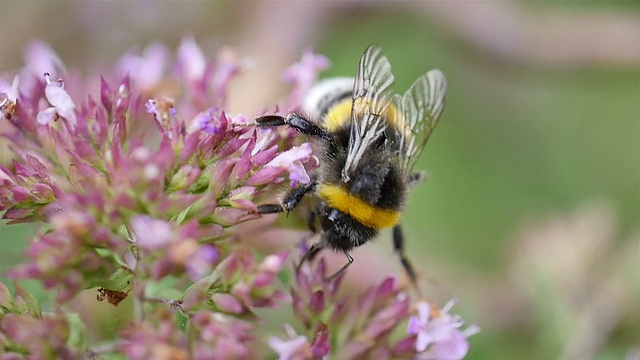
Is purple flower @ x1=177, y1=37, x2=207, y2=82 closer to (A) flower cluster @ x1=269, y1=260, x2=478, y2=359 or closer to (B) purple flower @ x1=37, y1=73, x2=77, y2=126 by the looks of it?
(B) purple flower @ x1=37, y1=73, x2=77, y2=126

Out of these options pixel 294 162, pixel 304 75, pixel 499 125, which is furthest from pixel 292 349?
pixel 499 125

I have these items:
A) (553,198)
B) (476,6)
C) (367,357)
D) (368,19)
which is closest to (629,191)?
(553,198)

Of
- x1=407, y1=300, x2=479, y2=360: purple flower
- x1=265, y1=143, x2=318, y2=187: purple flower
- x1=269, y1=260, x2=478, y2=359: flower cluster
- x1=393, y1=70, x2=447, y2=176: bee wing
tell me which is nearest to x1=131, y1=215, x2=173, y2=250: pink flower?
x1=265, y1=143, x2=318, y2=187: purple flower

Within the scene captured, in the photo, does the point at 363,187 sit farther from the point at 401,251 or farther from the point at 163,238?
the point at 163,238

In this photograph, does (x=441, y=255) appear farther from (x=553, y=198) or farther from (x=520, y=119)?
(x=520, y=119)

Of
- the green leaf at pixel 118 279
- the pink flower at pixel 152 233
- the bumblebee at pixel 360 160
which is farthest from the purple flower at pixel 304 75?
the pink flower at pixel 152 233

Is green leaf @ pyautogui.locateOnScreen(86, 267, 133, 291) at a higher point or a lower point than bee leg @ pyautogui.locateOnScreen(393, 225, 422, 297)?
lower

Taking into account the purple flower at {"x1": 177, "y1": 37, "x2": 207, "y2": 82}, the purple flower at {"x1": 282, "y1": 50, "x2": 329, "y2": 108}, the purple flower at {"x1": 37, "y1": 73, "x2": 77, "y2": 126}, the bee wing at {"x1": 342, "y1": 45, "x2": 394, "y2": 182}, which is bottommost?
the bee wing at {"x1": 342, "y1": 45, "x2": 394, "y2": 182}

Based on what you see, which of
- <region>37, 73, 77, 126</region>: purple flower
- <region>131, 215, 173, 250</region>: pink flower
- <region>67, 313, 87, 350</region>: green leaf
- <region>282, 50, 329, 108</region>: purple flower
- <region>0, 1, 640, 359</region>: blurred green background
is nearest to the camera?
<region>131, 215, 173, 250</region>: pink flower
